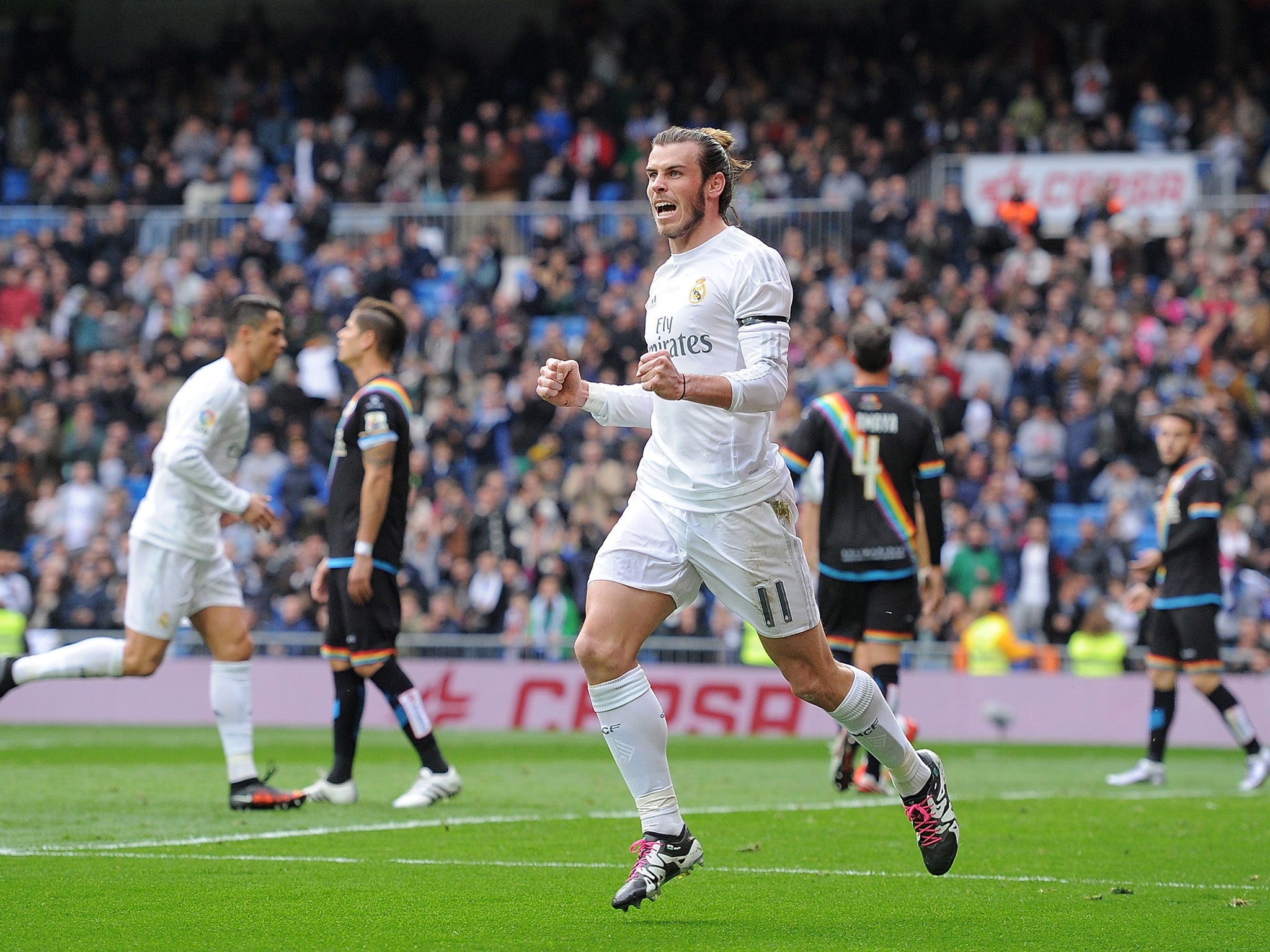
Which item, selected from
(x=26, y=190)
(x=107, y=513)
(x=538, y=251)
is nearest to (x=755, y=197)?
(x=538, y=251)

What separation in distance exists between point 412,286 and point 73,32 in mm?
11804

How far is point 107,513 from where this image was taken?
2142 cm

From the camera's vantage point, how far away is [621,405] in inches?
251

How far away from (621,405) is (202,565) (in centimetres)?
362

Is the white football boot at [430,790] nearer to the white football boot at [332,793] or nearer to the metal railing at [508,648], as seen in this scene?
the white football boot at [332,793]

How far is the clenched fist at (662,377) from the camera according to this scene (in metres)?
5.55

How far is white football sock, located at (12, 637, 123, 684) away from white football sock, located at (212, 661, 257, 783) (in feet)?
1.64

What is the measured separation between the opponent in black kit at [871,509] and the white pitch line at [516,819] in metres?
0.55

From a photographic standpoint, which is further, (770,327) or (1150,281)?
(1150,281)

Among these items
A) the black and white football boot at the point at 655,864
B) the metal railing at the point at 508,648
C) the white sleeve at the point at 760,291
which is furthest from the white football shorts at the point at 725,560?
the metal railing at the point at 508,648

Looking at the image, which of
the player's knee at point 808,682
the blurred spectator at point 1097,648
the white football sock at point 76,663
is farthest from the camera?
the blurred spectator at point 1097,648

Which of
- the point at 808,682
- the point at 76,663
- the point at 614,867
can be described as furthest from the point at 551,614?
the point at 808,682

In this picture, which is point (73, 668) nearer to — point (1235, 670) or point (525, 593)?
point (525, 593)

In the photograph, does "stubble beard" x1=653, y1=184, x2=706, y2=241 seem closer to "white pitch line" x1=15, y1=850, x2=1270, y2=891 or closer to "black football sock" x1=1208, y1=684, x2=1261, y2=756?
"white pitch line" x1=15, y1=850, x2=1270, y2=891
